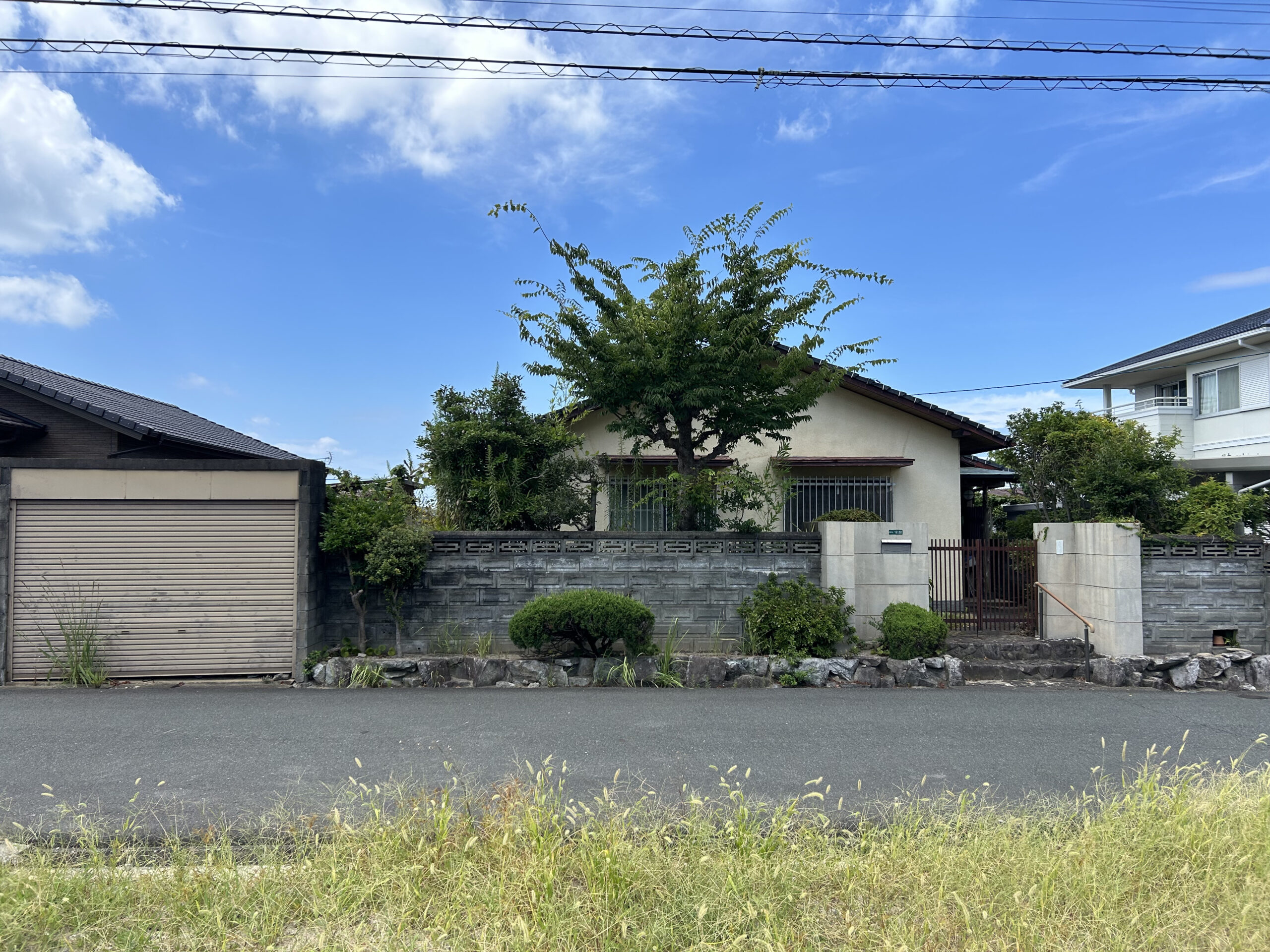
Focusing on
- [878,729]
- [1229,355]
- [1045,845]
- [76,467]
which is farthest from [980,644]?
[1229,355]

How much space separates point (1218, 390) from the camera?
19.4 m

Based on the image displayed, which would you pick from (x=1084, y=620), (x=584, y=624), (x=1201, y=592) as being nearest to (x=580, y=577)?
(x=584, y=624)

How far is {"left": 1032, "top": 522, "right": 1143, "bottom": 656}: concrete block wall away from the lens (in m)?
9.52

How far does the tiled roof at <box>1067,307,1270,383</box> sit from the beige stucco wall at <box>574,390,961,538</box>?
29.3 feet

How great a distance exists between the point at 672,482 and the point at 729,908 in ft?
23.8

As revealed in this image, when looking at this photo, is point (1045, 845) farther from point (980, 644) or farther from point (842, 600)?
point (980, 644)

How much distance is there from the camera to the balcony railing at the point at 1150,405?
20.3 m

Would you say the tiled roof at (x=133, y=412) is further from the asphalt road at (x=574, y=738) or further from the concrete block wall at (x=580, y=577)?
the asphalt road at (x=574, y=738)

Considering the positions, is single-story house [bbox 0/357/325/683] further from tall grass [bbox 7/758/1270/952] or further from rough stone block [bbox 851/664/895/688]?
rough stone block [bbox 851/664/895/688]

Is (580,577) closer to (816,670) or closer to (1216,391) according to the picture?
(816,670)

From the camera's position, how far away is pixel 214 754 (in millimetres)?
6066

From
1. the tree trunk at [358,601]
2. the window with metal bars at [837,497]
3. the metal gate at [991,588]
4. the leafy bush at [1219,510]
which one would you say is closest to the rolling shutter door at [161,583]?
the tree trunk at [358,601]

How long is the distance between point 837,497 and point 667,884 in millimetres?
11462

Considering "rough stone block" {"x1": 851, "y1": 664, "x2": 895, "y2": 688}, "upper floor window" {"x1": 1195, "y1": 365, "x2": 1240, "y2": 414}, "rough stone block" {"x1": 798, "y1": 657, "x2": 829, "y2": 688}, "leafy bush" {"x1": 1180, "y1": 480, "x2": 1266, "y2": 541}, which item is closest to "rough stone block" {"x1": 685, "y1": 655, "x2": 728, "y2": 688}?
"rough stone block" {"x1": 798, "y1": 657, "x2": 829, "y2": 688}
